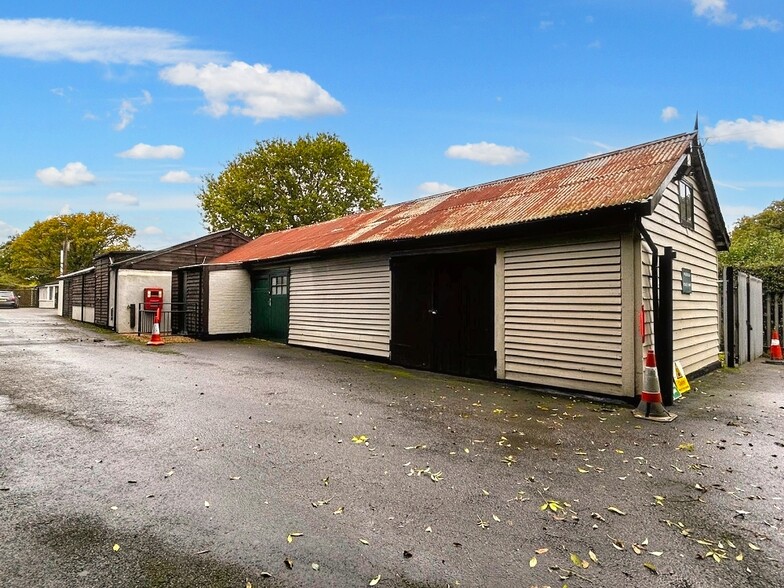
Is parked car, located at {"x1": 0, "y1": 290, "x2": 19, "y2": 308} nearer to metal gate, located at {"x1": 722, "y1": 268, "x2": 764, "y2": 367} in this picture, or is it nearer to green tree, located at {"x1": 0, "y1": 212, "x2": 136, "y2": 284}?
green tree, located at {"x1": 0, "y1": 212, "x2": 136, "y2": 284}

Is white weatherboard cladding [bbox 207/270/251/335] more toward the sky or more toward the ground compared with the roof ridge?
more toward the ground

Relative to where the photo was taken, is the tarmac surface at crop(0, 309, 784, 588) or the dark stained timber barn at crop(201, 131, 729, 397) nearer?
the tarmac surface at crop(0, 309, 784, 588)

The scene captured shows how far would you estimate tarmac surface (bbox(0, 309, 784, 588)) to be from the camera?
2082 mm

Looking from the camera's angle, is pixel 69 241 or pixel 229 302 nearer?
pixel 229 302

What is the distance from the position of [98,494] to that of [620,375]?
19.5 ft

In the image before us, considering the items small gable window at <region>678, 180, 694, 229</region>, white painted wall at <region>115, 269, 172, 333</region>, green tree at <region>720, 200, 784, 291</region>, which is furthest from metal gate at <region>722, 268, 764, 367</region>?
white painted wall at <region>115, 269, 172, 333</region>

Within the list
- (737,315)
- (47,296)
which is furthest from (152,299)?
(47,296)

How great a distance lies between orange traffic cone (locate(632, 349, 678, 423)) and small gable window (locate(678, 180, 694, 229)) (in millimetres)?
3656

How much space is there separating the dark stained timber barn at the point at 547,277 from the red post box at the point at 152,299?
818 centimetres

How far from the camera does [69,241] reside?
39688 mm

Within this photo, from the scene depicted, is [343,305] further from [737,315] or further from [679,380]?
[737,315]

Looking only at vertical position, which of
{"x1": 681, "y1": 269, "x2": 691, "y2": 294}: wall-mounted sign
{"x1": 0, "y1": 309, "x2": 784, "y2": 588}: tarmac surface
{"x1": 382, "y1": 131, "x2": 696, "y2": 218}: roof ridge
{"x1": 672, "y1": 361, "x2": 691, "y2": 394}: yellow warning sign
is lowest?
{"x1": 0, "y1": 309, "x2": 784, "y2": 588}: tarmac surface

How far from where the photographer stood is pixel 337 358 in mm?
10078

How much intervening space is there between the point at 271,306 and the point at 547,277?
948 cm
